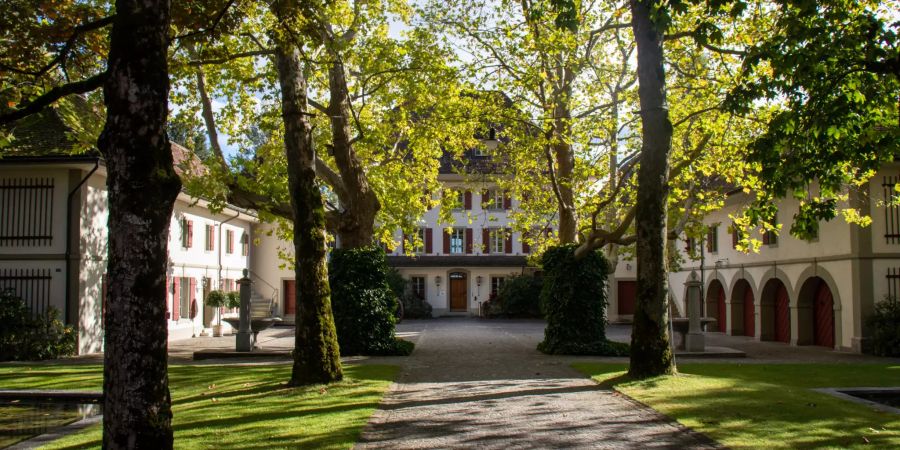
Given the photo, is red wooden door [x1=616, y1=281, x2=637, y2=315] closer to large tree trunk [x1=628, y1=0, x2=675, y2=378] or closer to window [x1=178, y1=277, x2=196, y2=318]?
window [x1=178, y1=277, x2=196, y2=318]

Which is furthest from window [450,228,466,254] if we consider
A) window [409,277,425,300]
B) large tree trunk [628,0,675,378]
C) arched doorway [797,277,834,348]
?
large tree trunk [628,0,675,378]

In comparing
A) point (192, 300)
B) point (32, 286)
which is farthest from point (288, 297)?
point (32, 286)

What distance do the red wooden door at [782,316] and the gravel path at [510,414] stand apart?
1479cm

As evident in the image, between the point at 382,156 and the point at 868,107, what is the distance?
16805 mm

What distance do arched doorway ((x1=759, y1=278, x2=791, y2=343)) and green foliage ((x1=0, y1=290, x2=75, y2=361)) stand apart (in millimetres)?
23455

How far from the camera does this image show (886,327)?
856 inches

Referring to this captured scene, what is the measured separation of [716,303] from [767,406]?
85.0 feet

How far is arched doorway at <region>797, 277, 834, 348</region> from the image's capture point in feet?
84.8

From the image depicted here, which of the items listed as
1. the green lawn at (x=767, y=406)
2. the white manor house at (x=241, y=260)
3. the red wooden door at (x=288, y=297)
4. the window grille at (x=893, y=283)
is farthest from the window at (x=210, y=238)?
the window grille at (x=893, y=283)

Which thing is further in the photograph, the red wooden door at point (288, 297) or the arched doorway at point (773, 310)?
the red wooden door at point (288, 297)

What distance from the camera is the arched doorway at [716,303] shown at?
34.5 meters

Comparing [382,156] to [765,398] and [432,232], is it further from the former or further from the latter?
[432,232]

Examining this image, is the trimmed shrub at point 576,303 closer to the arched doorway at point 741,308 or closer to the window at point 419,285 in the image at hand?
the arched doorway at point 741,308

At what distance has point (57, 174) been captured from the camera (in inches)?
855
